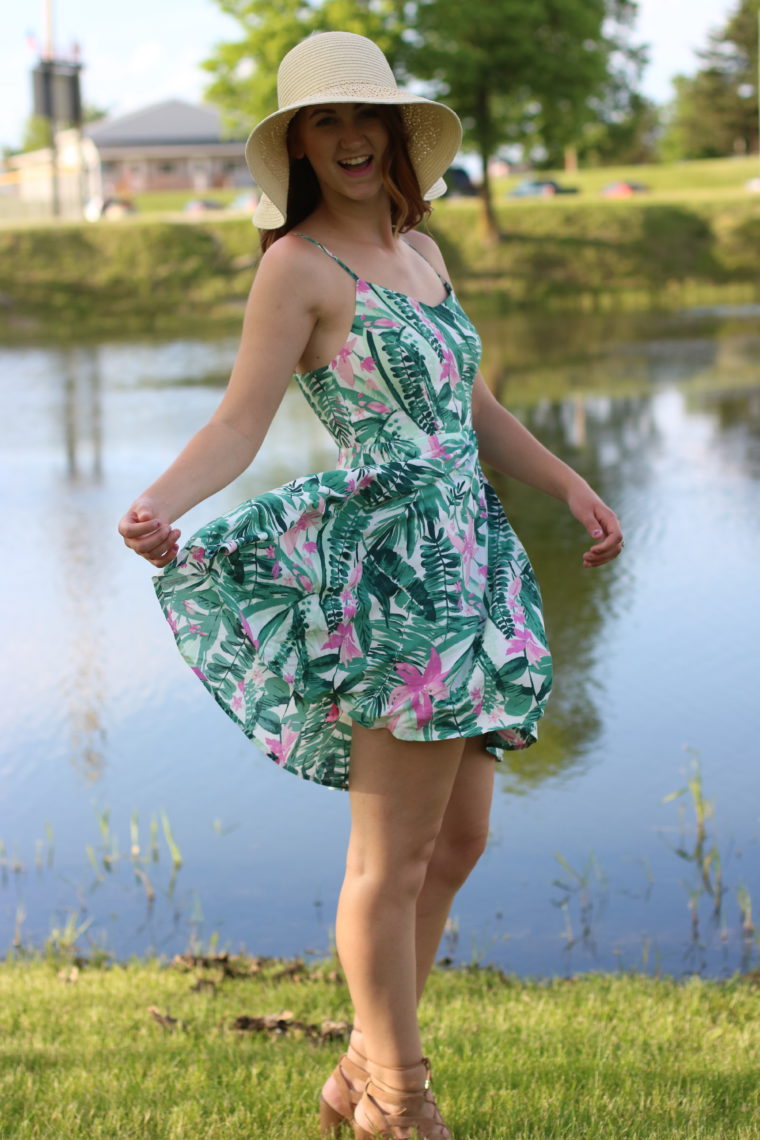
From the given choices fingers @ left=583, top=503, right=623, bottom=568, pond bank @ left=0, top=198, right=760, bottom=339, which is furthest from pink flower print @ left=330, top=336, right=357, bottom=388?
pond bank @ left=0, top=198, right=760, bottom=339

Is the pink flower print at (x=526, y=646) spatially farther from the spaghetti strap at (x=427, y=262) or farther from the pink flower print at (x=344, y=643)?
the spaghetti strap at (x=427, y=262)

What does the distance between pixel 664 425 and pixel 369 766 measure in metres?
10.6

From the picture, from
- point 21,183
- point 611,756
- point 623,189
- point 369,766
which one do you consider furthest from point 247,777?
point 21,183

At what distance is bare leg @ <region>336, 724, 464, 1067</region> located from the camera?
94.0 inches

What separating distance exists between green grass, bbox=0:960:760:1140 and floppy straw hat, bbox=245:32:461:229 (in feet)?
5.12

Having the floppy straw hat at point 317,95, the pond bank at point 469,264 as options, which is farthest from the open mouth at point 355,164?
the pond bank at point 469,264

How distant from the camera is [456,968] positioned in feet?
12.4

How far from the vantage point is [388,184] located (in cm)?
254

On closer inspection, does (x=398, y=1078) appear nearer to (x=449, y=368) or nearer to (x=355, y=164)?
(x=449, y=368)

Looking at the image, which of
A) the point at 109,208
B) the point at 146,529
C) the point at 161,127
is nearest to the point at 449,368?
the point at 146,529

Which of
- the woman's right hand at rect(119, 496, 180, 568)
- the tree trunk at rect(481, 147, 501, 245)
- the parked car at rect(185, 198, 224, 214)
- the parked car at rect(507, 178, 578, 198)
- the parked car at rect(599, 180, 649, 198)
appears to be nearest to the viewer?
the woman's right hand at rect(119, 496, 180, 568)

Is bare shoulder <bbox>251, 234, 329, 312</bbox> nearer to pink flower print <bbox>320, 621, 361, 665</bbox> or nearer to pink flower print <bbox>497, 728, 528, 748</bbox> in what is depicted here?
pink flower print <bbox>320, 621, 361, 665</bbox>

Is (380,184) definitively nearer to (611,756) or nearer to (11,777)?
(611,756)

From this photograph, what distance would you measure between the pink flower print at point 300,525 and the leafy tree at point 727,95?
71.3 meters
